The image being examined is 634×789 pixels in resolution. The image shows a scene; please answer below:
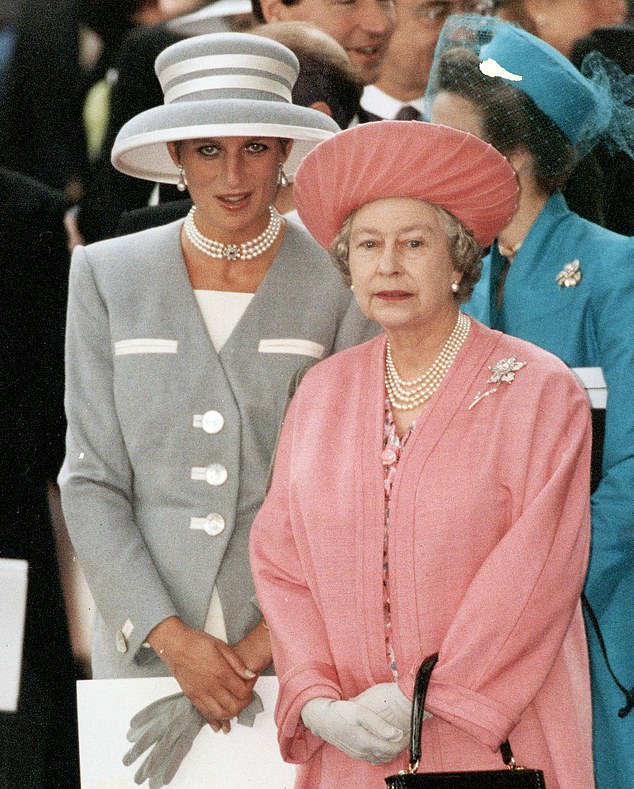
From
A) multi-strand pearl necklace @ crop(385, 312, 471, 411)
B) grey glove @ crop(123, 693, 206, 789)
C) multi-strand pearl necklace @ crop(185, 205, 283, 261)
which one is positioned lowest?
grey glove @ crop(123, 693, 206, 789)

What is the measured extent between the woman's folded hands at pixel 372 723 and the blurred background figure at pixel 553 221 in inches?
20.7

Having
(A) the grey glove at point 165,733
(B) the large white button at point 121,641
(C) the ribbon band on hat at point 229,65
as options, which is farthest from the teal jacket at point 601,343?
(B) the large white button at point 121,641

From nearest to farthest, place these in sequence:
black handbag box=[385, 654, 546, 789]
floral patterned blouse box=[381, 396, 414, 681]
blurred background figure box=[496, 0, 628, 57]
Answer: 1. black handbag box=[385, 654, 546, 789]
2. floral patterned blouse box=[381, 396, 414, 681]
3. blurred background figure box=[496, 0, 628, 57]

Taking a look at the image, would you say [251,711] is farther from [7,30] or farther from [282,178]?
[7,30]

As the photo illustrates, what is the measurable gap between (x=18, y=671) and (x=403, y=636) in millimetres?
1012

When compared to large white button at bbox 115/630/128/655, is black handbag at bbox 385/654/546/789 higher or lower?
higher

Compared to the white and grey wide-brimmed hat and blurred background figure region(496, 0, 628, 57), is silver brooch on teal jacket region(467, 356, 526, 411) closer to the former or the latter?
the white and grey wide-brimmed hat

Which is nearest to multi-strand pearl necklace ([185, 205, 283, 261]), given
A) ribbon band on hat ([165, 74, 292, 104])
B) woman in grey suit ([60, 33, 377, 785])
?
woman in grey suit ([60, 33, 377, 785])

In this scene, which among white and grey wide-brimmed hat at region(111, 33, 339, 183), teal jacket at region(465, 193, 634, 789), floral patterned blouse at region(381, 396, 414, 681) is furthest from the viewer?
white and grey wide-brimmed hat at region(111, 33, 339, 183)

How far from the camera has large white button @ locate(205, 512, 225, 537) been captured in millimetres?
2521

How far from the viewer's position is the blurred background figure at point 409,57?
8.69ft

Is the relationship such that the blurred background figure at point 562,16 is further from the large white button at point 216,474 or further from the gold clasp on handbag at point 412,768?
the gold clasp on handbag at point 412,768

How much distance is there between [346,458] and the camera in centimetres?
224

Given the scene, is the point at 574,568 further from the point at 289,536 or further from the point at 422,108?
the point at 422,108
